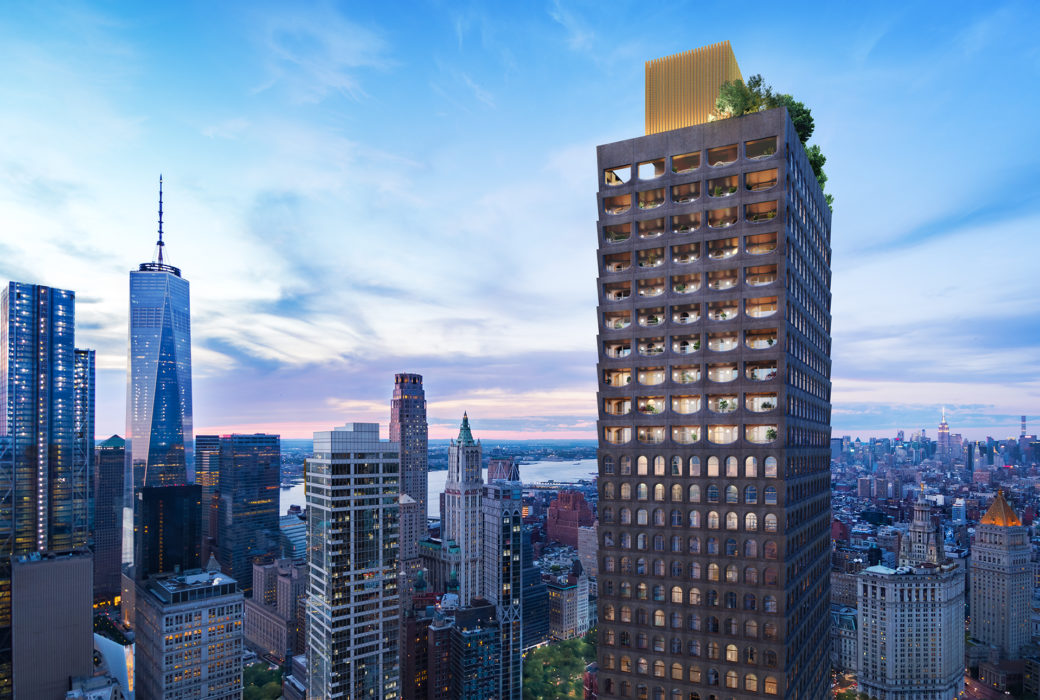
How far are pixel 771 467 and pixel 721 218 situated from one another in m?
20.4

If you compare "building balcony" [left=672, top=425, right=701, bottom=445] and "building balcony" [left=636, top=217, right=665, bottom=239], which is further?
"building balcony" [left=636, top=217, right=665, bottom=239]

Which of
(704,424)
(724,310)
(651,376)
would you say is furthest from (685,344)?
(704,424)

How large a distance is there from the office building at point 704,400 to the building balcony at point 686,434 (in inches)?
6.5

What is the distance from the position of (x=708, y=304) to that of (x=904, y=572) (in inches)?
6118

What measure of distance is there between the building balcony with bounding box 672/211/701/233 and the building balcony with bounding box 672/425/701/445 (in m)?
16.3

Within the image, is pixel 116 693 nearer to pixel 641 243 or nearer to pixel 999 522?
pixel 641 243

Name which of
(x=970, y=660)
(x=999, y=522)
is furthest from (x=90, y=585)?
(x=999, y=522)

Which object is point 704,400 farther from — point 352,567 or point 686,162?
point 352,567

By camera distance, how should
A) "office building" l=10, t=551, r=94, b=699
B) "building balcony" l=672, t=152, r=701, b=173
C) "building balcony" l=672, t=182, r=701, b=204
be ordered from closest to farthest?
"building balcony" l=672, t=182, r=701, b=204 → "building balcony" l=672, t=152, r=701, b=173 → "office building" l=10, t=551, r=94, b=699

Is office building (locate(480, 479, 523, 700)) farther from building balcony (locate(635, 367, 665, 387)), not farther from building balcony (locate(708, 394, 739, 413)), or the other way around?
building balcony (locate(708, 394, 739, 413))

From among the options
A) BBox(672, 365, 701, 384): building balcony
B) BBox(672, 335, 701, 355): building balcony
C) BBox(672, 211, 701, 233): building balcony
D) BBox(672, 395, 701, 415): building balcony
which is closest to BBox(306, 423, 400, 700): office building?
BBox(672, 395, 701, 415): building balcony

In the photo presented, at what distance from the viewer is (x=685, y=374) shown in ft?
169

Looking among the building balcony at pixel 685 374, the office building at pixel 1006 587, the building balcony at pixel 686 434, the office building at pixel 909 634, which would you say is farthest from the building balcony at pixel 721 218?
the office building at pixel 1006 587

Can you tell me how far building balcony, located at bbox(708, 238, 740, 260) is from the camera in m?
50.2
